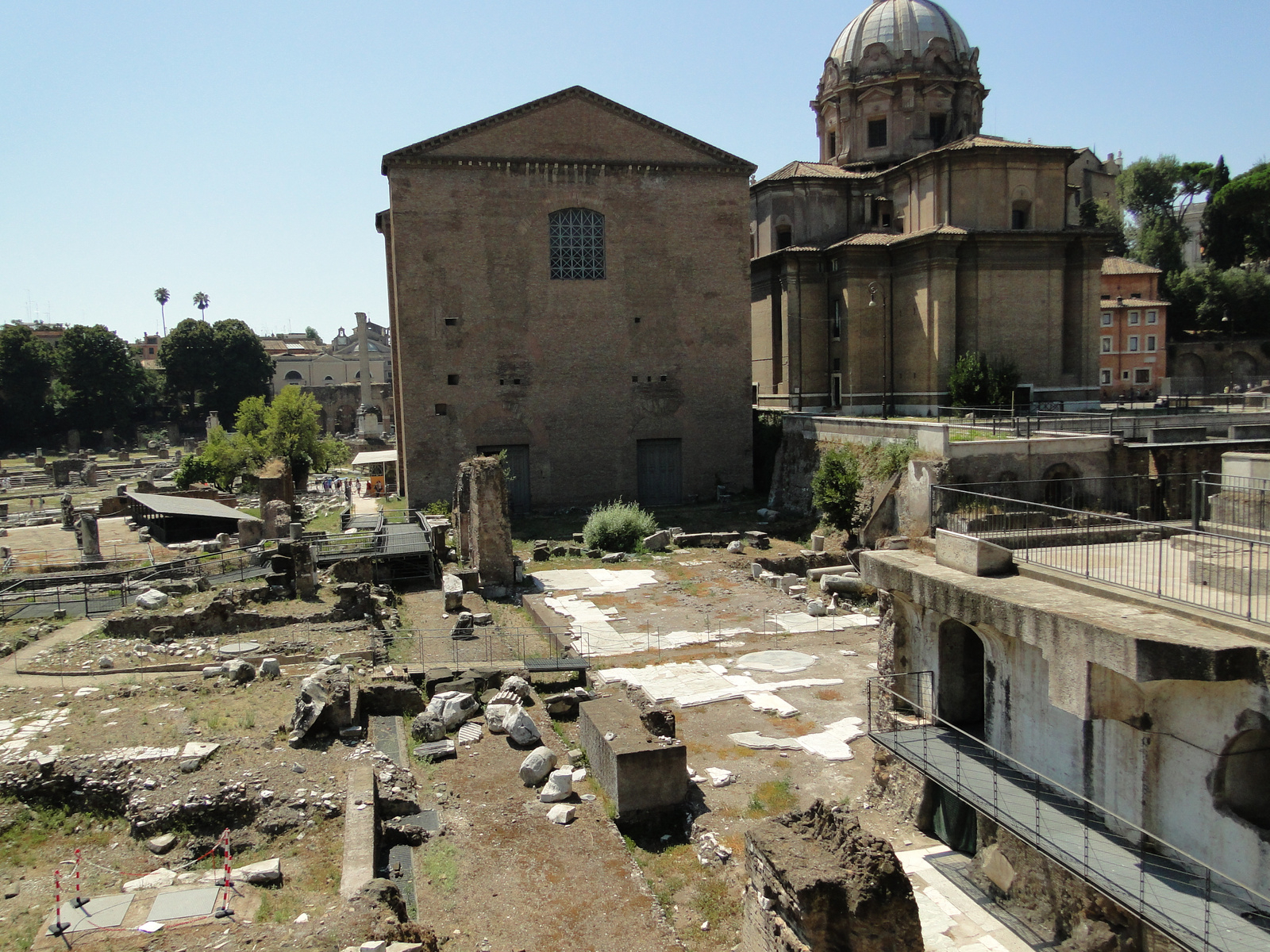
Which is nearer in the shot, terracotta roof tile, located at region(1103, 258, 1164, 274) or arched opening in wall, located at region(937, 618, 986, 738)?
arched opening in wall, located at region(937, 618, 986, 738)

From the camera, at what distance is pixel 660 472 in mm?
29109

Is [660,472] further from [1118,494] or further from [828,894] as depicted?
[828,894]

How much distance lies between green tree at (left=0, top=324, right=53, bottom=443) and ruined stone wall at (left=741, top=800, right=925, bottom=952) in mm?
68761

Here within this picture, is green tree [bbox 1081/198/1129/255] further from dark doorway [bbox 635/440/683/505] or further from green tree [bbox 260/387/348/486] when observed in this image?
green tree [bbox 260/387/348/486]

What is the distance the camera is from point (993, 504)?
17.4m

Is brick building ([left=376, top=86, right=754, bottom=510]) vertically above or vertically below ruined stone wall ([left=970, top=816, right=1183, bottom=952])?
above

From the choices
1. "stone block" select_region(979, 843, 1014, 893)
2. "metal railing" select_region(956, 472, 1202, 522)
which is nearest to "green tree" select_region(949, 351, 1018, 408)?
"metal railing" select_region(956, 472, 1202, 522)

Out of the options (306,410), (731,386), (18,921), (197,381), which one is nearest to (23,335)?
(197,381)

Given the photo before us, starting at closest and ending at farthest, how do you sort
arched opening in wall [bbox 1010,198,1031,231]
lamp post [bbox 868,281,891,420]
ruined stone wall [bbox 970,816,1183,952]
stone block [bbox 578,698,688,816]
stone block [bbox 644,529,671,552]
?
ruined stone wall [bbox 970,816,1183,952]
stone block [bbox 578,698,688,816]
stone block [bbox 644,529,671,552]
arched opening in wall [bbox 1010,198,1031,231]
lamp post [bbox 868,281,891,420]

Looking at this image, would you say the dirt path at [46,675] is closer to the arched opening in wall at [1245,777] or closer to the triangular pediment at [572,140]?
the arched opening in wall at [1245,777]

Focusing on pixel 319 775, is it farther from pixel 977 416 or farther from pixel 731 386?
pixel 977 416

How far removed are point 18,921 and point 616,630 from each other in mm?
9781

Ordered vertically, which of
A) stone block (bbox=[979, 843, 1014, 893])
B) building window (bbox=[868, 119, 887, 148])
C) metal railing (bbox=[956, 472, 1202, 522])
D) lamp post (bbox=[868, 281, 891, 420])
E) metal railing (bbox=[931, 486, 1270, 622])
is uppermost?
building window (bbox=[868, 119, 887, 148])

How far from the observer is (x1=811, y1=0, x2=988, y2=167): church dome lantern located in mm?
34625
